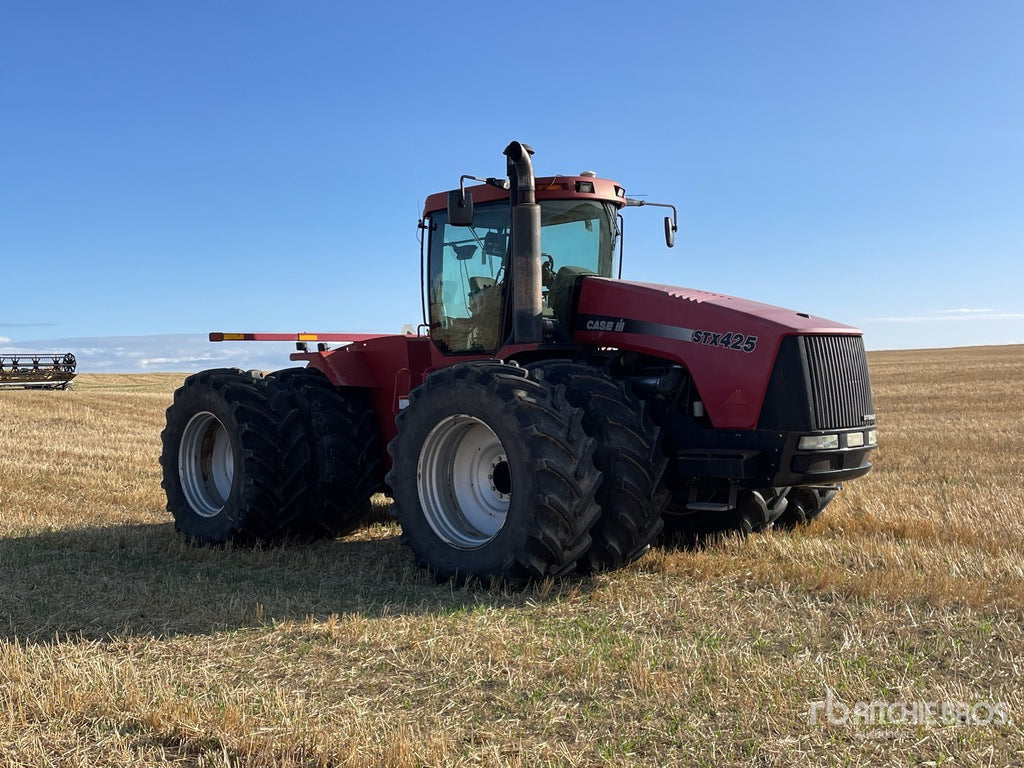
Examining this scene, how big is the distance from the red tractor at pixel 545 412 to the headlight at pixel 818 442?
1 cm

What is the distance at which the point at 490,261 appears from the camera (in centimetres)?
722

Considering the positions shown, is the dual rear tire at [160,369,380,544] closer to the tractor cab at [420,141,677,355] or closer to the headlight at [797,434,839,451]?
the tractor cab at [420,141,677,355]

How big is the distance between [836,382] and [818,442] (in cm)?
46

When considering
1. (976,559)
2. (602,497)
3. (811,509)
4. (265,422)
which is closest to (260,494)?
(265,422)

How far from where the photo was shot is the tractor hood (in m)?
6.00

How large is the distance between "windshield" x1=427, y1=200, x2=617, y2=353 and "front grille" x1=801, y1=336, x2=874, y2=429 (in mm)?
1840

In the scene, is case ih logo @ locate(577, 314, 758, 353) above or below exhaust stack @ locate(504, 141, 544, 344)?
below

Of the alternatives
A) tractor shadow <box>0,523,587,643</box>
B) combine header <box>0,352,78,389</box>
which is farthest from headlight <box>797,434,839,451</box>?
combine header <box>0,352,78,389</box>

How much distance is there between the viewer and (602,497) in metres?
5.91

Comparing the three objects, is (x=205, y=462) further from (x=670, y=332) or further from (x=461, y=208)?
(x=670, y=332)

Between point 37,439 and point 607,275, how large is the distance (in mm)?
13194

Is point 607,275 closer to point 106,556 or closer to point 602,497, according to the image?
point 602,497

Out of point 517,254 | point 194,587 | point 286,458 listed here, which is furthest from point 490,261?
point 194,587

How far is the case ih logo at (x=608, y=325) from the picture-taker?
6.68m
